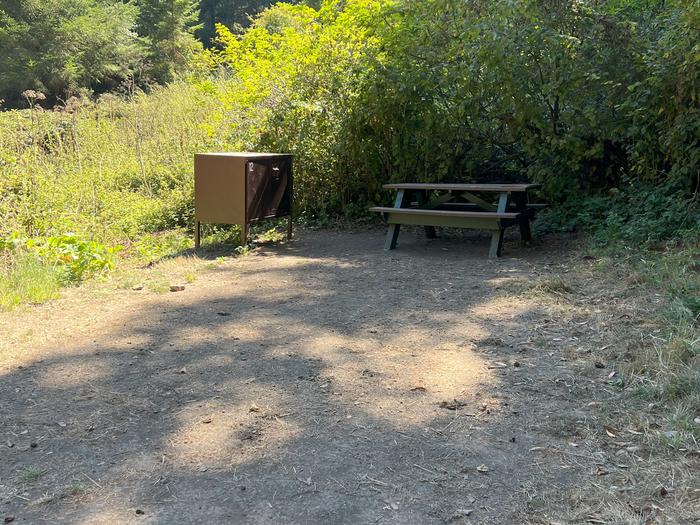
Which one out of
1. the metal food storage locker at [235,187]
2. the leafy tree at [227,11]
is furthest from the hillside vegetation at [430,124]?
the leafy tree at [227,11]

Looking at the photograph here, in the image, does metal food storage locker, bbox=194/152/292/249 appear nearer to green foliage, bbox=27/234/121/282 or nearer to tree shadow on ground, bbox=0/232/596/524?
green foliage, bbox=27/234/121/282

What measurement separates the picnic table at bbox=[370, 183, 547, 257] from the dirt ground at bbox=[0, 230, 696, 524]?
4.28 feet

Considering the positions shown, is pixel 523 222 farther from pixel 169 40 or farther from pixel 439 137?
pixel 169 40

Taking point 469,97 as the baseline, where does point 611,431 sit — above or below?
below

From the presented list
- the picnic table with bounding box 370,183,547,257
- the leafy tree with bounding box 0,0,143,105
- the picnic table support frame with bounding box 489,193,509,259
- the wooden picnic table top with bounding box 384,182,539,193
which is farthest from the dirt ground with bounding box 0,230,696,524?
the leafy tree with bounding box 0,0,143,105

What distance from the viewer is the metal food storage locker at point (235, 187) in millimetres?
7258

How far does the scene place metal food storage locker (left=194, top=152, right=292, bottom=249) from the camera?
7.26 metres

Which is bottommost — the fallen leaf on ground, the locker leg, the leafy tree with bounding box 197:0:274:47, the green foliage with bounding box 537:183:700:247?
the locker leg

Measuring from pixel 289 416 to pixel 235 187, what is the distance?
178 inches

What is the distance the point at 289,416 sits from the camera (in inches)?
124

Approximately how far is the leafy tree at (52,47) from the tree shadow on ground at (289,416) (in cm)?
2507

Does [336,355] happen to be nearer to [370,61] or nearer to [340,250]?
[340,250]

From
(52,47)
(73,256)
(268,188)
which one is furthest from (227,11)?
(73,256)

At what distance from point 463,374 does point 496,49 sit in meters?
4.85
